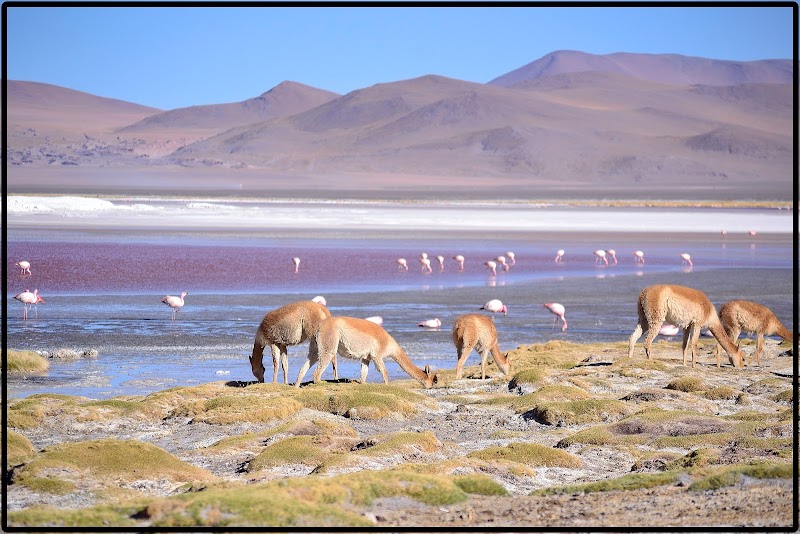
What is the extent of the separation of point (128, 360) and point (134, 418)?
5550mm

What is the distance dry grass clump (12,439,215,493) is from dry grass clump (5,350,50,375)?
6894 millimetres

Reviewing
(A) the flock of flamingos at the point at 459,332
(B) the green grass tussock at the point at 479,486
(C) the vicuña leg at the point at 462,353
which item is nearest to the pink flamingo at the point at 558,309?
(A) the flock of flamingos at the point at 459,332

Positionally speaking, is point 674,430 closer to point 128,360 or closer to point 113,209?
point 128,360

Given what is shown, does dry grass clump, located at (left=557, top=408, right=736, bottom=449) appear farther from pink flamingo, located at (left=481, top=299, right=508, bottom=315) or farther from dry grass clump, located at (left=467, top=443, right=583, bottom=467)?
pink flamingo, located at (left=481, top=299, right=508, bottom=315)

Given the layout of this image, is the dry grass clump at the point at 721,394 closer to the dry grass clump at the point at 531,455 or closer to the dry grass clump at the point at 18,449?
the dry grass clump at the point at 531,455

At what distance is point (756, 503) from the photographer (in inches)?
297

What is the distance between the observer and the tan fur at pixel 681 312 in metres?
17.0

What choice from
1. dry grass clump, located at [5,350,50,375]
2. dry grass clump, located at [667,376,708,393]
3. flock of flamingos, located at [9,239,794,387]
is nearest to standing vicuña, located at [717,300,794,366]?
flock of flamingos, located at [9,239,794,387]

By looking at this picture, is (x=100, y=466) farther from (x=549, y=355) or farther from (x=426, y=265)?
(x=426, y=265)

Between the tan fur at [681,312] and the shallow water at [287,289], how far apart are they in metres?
3.94

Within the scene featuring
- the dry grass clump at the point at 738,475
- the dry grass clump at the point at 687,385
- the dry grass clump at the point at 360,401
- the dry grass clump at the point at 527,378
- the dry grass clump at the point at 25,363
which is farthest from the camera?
the dry grass clump at the point at 25,363

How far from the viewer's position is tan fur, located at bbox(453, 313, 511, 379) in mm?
16141

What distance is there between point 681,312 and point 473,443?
6688 mm

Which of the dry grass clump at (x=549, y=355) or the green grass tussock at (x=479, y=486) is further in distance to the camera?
the dry grass clump at (x=549, y=355)
